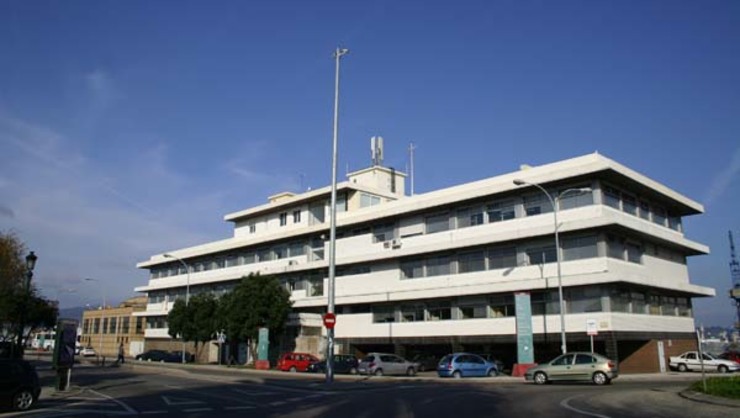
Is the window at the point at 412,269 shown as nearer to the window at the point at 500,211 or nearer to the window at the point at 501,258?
the window at the point at 501,258

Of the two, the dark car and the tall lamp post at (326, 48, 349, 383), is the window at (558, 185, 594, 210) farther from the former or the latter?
the dark car

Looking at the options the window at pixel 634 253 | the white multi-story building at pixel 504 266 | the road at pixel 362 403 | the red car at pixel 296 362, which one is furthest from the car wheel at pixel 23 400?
the window at pixel 634 253

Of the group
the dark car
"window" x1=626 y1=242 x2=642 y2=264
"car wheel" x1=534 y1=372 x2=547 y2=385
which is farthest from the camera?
"window" x1=626 y1=242 x2=642 y2=264

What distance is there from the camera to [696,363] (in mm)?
41781

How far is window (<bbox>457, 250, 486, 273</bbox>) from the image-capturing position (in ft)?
148

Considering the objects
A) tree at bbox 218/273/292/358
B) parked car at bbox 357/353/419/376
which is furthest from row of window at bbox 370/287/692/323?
tree at bbox 218/273/292/358

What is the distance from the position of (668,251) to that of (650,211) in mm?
4043

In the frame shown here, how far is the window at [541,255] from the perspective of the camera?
135 ft

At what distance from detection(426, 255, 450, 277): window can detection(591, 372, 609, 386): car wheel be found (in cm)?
1829

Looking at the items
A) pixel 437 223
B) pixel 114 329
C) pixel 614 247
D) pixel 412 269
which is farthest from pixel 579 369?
pixel 114 329

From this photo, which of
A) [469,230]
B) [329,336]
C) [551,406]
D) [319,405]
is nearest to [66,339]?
[329,336]

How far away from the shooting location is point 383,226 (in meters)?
53.5

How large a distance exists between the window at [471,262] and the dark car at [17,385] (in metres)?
31.2

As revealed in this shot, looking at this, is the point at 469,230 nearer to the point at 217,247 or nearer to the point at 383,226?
the point at 383,226
